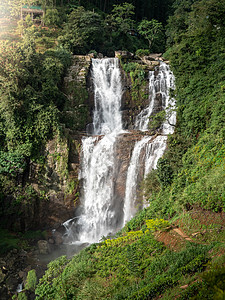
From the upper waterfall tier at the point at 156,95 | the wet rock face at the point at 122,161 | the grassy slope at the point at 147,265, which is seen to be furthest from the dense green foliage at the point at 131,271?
the upper waterfall tier at the point at 156,95

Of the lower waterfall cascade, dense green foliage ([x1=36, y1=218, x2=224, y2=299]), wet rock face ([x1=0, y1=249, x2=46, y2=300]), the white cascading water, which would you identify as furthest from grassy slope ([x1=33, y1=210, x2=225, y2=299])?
the white cascading water

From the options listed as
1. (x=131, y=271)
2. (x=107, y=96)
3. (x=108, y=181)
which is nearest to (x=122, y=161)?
(x=108, y=181)

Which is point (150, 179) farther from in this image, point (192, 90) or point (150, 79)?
point (150, 79)

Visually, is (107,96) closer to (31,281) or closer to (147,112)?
(147,112)

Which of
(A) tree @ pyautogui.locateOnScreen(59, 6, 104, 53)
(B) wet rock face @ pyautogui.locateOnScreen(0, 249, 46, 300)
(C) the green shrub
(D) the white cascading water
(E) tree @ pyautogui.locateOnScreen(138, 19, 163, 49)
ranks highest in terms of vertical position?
(E) tree @ pyautogui.locateOnScreen(138, 19, 163, 49)

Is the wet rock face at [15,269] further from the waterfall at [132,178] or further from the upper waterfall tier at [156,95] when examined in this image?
the upper waterfall tier at [156,95]

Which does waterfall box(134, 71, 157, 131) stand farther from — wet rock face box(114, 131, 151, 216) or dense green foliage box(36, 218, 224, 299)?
dense green foliage box(36, 218, 224, 299)

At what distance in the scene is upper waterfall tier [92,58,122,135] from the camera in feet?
71.9

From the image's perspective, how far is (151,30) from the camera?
113ft

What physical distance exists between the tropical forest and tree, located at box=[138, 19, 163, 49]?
26.7ft

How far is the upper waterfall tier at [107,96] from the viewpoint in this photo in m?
21.9

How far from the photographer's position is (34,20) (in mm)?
30672

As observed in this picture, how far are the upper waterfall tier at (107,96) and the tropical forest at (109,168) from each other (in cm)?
10

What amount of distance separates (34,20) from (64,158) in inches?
891
